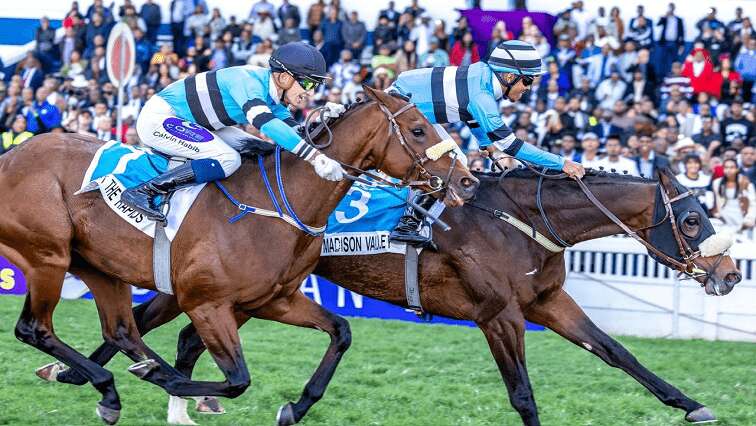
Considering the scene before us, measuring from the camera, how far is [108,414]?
6637 millimetres

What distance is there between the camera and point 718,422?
23.5ft

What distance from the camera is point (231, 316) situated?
20.4 ft

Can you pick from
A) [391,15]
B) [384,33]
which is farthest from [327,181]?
[391,15]

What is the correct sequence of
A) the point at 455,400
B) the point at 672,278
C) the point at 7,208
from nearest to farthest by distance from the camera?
the point at 7,208, the point at 455,400, the point at 672,278

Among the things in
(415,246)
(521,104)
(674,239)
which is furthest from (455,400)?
(521,104)

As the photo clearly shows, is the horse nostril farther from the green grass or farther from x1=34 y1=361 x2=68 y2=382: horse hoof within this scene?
x1=34 y1=361 x2=68 y2=382: horse hoof

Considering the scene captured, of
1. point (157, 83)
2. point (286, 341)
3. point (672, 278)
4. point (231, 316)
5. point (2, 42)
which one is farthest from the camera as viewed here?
point (2, 42)

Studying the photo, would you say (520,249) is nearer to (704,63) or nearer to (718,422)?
(718,422)

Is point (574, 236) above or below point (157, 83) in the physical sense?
above

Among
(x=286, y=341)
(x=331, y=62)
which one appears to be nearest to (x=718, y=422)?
(x=286, y=341)

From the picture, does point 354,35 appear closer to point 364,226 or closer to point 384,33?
point 384,33

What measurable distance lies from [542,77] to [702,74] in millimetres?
2173

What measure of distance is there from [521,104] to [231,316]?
10066 millimetres

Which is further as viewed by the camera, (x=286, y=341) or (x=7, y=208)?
(x=286, y=341)
